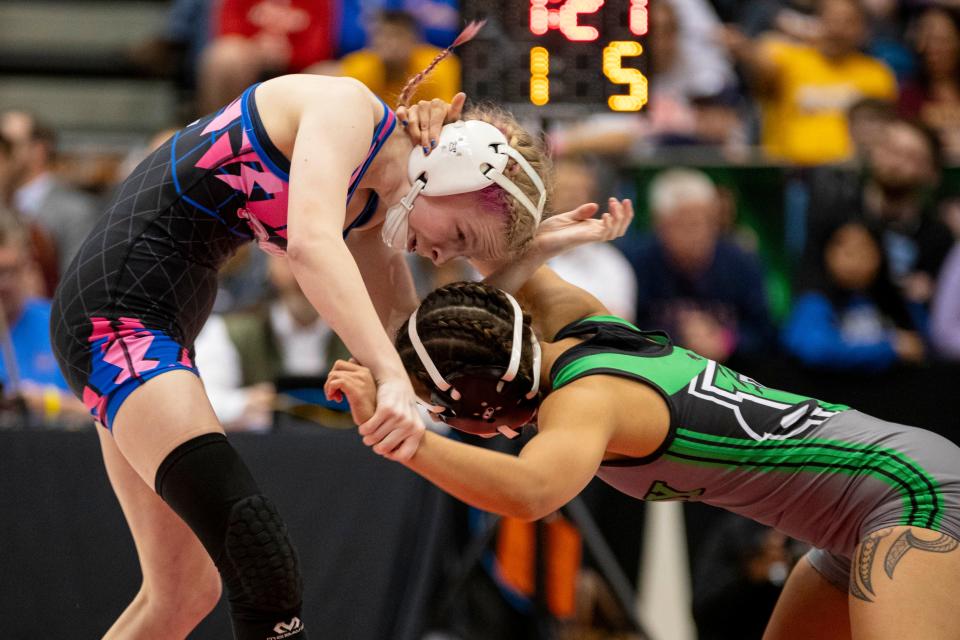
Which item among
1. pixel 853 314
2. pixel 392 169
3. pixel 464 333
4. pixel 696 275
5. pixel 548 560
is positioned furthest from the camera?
pixel 696 275

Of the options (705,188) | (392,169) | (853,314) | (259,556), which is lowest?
(853,314)

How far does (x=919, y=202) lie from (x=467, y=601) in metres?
3.33

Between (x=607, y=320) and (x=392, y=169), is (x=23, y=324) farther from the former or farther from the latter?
(x=607, y=320)

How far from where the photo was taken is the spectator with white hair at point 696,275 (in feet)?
20.6

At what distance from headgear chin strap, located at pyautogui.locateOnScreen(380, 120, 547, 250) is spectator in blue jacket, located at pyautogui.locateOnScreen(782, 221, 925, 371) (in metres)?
3.15

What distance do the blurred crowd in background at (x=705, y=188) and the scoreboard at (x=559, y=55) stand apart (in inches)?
5.0

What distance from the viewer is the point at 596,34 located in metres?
5.45

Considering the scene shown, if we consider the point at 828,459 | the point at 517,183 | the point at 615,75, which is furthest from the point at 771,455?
the point at 615,75

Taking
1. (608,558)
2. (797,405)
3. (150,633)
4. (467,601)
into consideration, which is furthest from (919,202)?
(150,633)

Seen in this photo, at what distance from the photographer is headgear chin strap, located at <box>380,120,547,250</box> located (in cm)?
301

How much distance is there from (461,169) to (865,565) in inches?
48.9

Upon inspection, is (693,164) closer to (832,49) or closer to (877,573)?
(832,49)

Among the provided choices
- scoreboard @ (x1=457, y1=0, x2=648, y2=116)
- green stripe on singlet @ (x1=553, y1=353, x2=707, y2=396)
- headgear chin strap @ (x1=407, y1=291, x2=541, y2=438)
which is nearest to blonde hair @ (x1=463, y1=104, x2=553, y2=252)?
headgear chin strap @ (x1=407, y1=291, x2=541, y2=438)

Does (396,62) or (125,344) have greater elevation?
(125,344)
